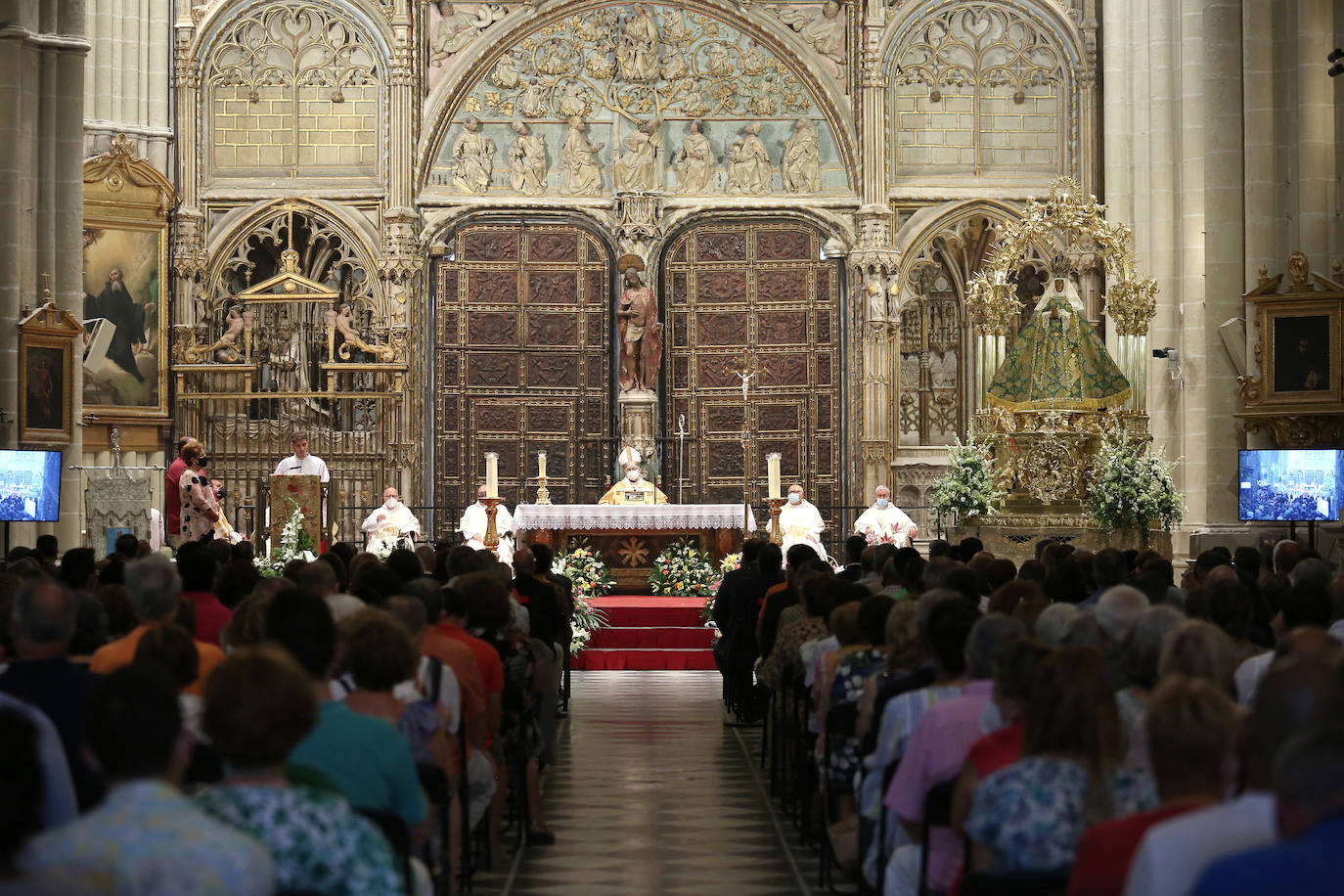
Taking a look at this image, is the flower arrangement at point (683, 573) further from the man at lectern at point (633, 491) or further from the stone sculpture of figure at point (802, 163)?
the stone sculpture of figure at point (802, 163)

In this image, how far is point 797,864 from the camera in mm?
9102

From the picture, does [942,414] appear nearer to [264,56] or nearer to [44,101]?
[264,56]

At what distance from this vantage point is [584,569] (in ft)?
68.4

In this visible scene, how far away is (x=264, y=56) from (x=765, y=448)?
31.7ft

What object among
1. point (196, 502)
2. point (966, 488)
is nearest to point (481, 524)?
point (196, 502)

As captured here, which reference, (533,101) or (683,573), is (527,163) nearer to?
(533,101)

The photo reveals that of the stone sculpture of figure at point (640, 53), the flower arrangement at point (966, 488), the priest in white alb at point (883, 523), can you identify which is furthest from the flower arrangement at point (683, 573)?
the stone sculpture of figure at point (640, 53)

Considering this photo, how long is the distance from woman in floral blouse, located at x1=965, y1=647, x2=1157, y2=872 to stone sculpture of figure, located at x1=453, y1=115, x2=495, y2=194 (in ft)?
74.7

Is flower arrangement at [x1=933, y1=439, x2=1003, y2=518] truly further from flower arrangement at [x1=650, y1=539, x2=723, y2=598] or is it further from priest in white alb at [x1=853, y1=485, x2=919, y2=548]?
flower arrangement at [x1=650, y1=539, x2=723, y2=598]

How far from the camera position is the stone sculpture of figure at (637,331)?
25.8 m

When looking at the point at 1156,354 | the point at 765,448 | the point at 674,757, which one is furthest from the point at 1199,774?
the point at 765,448

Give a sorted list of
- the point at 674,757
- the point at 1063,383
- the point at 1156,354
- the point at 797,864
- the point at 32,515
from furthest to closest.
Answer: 1. the point at 1156,354
2. the point at 1063,383
3. the point at 32,515
4. the point at 674,757
5. the point at 797,864

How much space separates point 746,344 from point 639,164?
10.5 feet

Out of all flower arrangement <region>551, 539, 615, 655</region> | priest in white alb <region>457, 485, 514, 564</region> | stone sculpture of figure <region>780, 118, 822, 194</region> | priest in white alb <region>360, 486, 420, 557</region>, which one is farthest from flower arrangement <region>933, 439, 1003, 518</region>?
stone sculpture of figure <region>780, 118, 822, 194</region>
